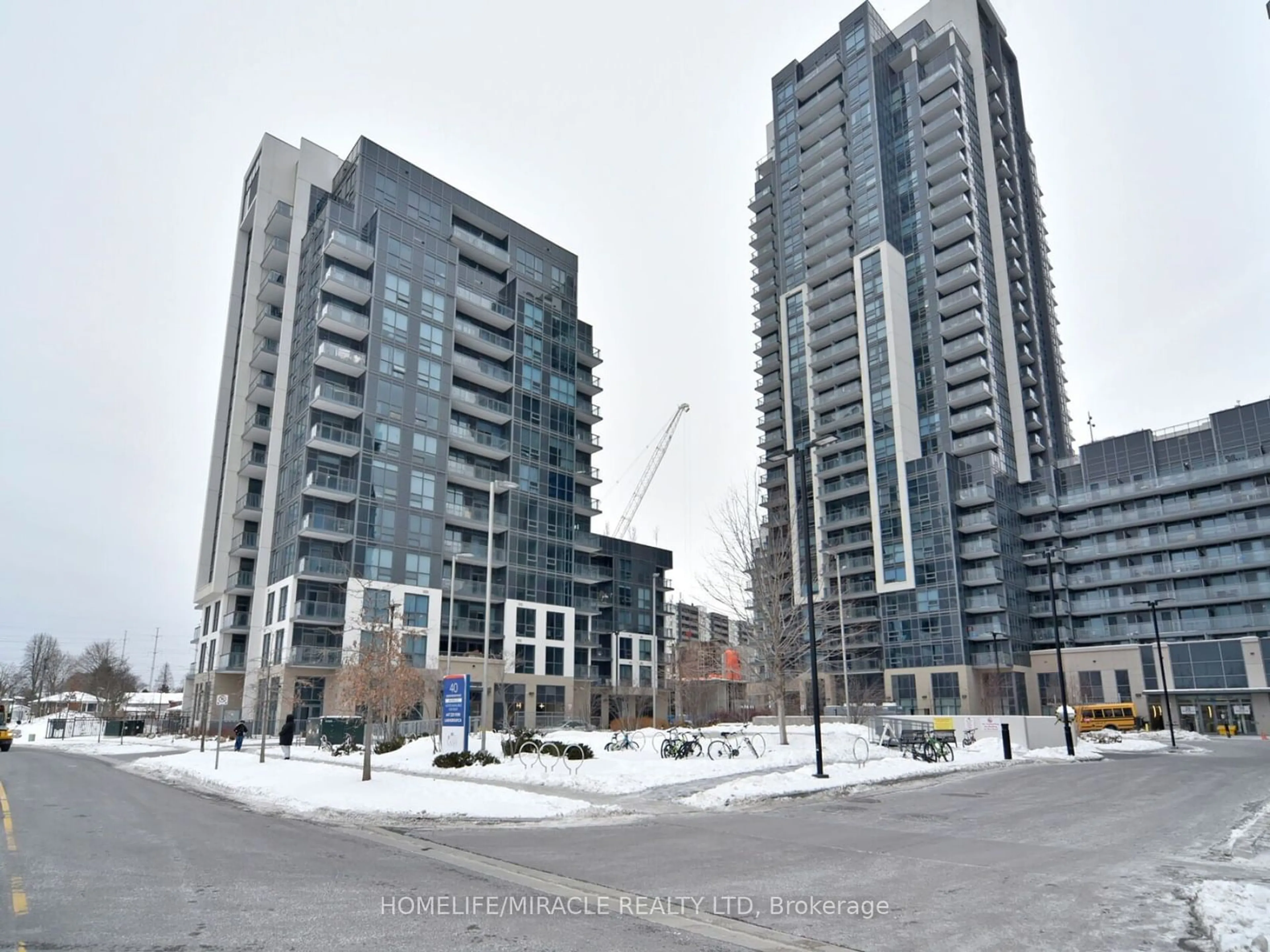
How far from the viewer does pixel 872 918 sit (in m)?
8.48

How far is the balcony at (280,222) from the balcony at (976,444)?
235ft

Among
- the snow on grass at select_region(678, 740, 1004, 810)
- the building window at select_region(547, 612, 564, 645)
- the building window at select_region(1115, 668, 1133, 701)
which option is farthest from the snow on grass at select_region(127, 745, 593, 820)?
the building window at select_region(1115, 668, 1133, 701)

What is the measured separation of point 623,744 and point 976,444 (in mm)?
70388

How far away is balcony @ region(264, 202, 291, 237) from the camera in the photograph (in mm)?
75562

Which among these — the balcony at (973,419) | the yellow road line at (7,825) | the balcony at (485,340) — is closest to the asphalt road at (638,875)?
the yellow road line at (7,825)

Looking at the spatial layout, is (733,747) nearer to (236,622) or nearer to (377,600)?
(377,600)

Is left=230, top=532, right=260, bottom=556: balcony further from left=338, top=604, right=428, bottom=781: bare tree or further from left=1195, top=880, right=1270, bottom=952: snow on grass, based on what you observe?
left=1195, top=880, right=1270, bottom=952: snow on grass

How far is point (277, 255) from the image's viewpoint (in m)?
75.9

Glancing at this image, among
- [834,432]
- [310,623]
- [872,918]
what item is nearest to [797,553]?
[834,432]

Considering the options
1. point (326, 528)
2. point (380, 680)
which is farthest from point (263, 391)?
point (380, 680)

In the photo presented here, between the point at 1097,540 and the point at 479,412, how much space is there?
68.0 m

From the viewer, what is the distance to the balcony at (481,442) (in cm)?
Result: 7288

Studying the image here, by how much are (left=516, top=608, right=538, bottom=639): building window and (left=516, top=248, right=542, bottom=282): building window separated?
34.3 m

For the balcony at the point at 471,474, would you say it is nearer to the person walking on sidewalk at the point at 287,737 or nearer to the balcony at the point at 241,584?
the balcony at the point at 241,584
